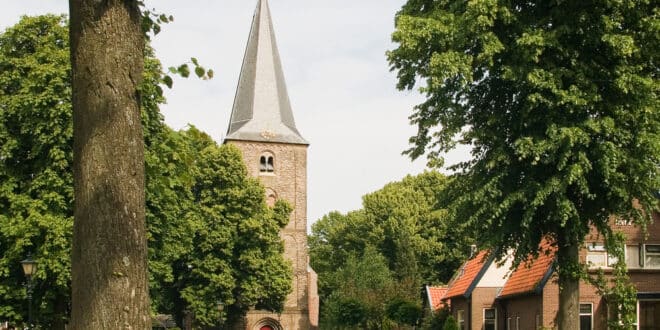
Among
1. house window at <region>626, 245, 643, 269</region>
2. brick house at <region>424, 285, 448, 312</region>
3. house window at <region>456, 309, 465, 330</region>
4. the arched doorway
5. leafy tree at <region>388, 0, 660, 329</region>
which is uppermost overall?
leafy tree at <region>388, 0, 660, 329</region>

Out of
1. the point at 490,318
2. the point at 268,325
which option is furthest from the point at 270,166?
the point at 490,318

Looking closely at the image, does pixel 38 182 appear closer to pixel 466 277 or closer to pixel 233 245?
pixel 466 277

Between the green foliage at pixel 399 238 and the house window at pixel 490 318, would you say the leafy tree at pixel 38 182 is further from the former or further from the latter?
the green foliage at pixel 399 238

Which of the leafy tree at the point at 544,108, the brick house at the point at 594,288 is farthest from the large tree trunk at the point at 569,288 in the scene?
the brick house at the point at 594,288

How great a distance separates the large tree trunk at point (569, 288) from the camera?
18.3m

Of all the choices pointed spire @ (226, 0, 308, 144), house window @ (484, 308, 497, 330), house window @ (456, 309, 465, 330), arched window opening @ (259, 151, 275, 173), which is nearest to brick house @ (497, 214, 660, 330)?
house window @ (484, 308, 497, 330)

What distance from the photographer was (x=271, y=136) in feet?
207

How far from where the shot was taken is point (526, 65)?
17.5 metres

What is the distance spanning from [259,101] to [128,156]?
58489mm

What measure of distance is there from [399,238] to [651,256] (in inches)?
1520

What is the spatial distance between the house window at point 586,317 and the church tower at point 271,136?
33.8 meters

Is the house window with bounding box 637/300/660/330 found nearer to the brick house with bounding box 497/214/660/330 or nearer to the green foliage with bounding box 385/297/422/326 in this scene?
the brick house with bounding box 497/214/660/330

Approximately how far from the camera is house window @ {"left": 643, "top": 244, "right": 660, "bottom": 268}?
29.6 meters

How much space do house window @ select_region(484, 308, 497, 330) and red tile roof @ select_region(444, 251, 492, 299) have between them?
1134 millimetres
